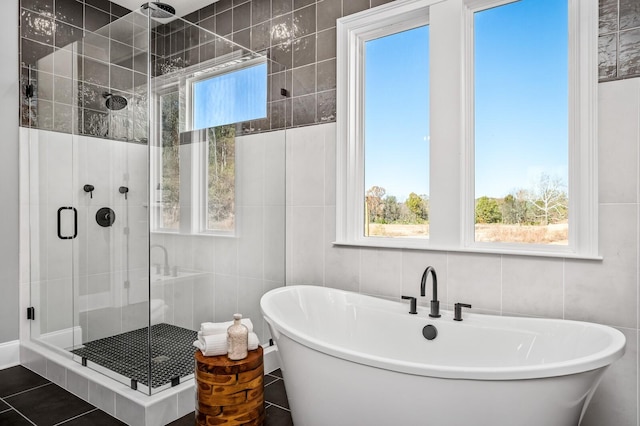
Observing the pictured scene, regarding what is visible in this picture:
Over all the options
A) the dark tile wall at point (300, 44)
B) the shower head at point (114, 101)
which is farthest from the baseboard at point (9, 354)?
the dark tile wall at point (300, 44)

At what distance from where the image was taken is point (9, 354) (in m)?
2.71

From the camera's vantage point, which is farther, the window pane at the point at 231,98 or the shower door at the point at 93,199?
the window pane at the point at 231,98

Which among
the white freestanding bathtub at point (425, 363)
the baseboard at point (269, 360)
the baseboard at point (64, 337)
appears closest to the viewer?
the white freestanding bathtub at point (425, 363)

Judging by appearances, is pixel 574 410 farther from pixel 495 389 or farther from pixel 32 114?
pixel 32 114

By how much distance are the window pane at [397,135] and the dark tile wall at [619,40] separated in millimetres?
861

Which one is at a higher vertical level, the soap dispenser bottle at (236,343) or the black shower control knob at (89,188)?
the black shower control knob at (89,188)

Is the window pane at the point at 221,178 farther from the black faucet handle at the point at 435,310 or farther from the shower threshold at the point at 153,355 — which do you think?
the black faucet handle at the point at 435,310

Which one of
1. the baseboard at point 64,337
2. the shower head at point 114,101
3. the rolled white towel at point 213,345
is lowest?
the baseboard at point 64,337

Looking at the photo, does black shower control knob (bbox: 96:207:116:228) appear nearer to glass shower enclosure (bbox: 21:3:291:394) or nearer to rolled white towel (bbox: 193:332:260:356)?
glass shower enclosure (bbox: 21:3:291:394)

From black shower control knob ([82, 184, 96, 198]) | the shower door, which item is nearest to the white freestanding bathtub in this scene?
the shower door

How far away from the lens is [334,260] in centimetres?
263

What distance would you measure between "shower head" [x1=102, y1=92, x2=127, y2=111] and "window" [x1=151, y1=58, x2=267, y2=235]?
12.4 inches

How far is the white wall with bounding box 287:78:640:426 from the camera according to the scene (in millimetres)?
1757

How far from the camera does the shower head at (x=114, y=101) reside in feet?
7.27
